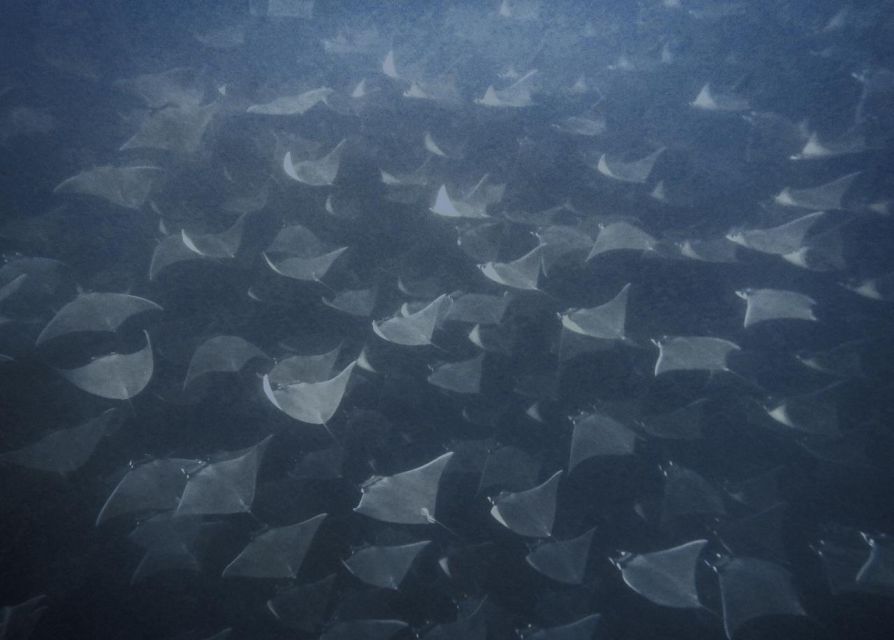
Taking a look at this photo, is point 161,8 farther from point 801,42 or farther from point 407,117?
point 801,42

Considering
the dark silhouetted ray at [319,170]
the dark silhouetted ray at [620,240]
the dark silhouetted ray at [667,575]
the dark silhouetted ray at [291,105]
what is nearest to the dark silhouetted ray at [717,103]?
the dark silhouetted ray at [620,240]

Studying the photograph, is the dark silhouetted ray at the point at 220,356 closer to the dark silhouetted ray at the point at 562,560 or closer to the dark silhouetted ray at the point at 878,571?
the dark silhouetted ray at the point at 562,560

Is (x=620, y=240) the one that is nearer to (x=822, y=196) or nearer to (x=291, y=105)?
(x=822, y=196)

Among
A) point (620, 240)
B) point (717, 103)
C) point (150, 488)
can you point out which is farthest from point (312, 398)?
point (717, 103)

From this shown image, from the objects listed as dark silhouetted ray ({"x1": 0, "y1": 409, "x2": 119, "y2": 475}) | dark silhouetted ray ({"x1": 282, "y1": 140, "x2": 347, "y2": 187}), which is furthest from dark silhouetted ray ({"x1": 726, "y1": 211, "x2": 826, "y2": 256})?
dark silhouetted ray ({"x1": 0, "y1": 409, "x2": 119, "y2": 475})

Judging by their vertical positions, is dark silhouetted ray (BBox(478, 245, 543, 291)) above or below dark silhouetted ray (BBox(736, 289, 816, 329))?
above

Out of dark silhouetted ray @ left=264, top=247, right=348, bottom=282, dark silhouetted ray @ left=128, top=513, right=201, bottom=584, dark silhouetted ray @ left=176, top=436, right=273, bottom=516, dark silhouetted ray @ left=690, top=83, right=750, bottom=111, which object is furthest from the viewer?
dark silhouetted ray @ left=690, top=83, right=750, bottom=111

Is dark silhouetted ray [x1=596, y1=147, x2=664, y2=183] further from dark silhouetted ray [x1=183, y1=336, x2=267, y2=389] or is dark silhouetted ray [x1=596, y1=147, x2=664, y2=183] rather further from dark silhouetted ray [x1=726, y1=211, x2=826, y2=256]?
dark silhouetted ray [x1=183, y1=336, x2=267, y2=389]

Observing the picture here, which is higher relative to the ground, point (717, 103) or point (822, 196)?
point (717, 103)

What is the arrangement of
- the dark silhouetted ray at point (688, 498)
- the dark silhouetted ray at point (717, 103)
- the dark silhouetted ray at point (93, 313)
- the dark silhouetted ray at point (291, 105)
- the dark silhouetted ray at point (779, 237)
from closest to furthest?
the dark silhouetted ray at point (93, 313) < the dark silhouetted ray at point (688, 498) < the dark silhouetted ray at point (779, 237) < the dark silhouetted ray at point (291, 105) < the dark silhouetted ray at point (717, 103)

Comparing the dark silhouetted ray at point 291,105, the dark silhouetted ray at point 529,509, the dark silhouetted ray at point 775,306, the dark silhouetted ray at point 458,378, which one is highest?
the dark silhouetted ray at point 291,105

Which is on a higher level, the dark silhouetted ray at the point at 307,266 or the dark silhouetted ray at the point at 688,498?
the dark silhouetted ray at the point at 307,266

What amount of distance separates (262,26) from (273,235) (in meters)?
3.13

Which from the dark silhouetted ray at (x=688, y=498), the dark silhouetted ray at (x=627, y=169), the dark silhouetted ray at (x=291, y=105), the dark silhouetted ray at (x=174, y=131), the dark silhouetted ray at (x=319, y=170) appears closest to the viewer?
the dark silhouetted ray at (x=688, y=498)
